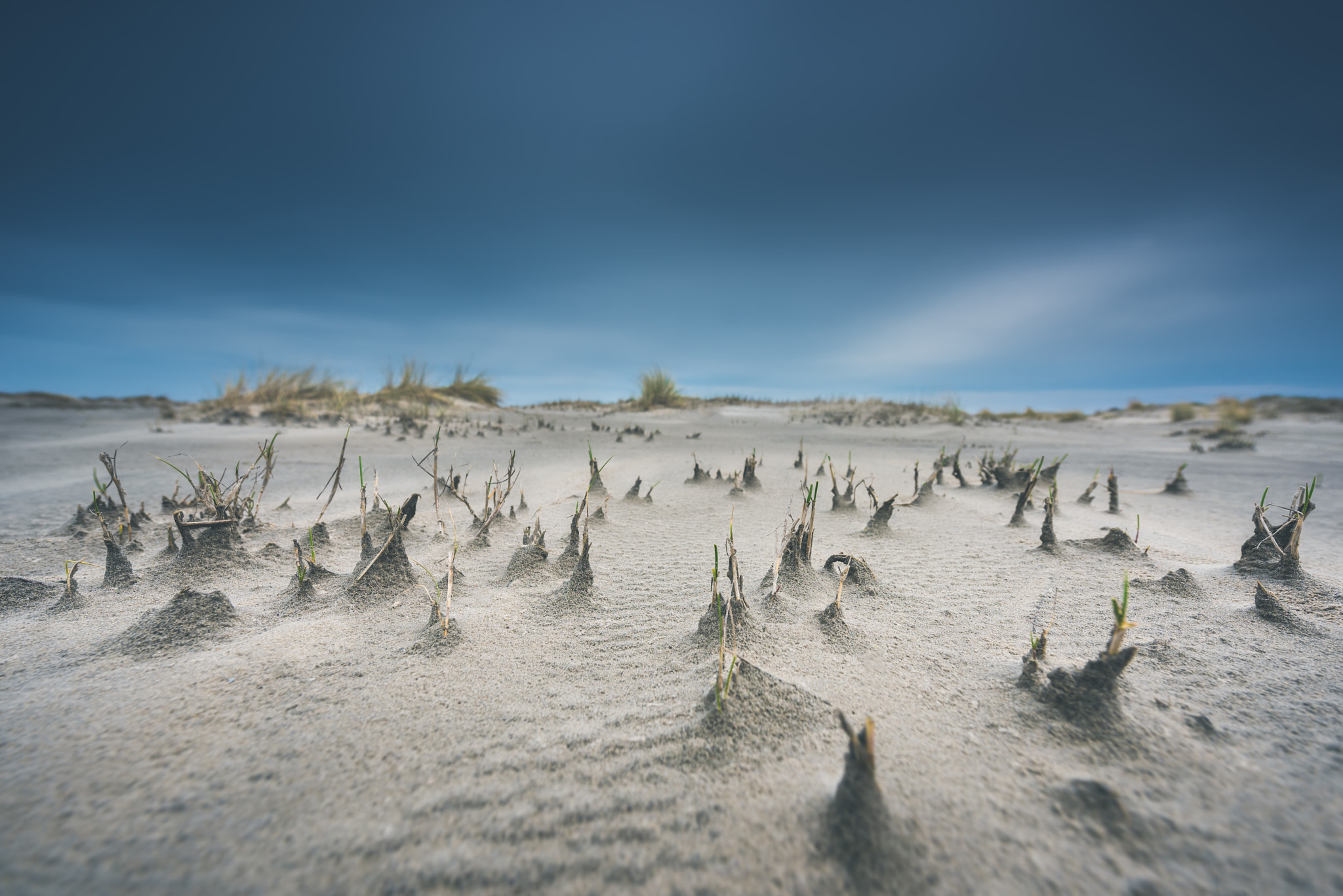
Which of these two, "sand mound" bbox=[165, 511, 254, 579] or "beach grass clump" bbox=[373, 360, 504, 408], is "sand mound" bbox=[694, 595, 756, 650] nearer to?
"sand mound" bbox=[165, 511, 254, 579]

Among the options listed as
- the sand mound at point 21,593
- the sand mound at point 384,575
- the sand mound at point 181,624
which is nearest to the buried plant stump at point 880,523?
the sand mound at point 384,575

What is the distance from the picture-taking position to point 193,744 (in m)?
1.07

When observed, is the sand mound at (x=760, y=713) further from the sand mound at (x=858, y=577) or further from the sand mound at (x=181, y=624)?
the sand mound at (x=181, y=624)

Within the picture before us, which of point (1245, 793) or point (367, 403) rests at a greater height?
point (367, 403)

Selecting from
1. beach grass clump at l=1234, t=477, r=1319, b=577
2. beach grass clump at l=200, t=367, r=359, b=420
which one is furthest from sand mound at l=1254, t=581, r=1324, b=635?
beach grass clump at l=200, t=367, r=359, b=420

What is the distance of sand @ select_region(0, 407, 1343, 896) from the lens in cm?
82

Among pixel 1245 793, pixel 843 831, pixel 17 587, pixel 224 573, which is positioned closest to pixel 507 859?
pixel 843 831

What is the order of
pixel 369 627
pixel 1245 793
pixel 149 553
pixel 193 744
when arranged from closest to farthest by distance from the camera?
1. pixel 1245 793
2. pixel 193 744
3. pixel 369 627
4. pixel 149 553

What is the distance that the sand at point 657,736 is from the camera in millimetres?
817

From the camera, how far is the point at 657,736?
3.72ft

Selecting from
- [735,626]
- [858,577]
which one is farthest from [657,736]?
[858,577]

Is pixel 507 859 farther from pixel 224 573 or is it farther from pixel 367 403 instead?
pixel 367 403

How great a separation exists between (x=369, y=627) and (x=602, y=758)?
37.7 inches

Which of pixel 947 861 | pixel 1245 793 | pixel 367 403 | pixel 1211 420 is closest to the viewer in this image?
pixel 947 861
